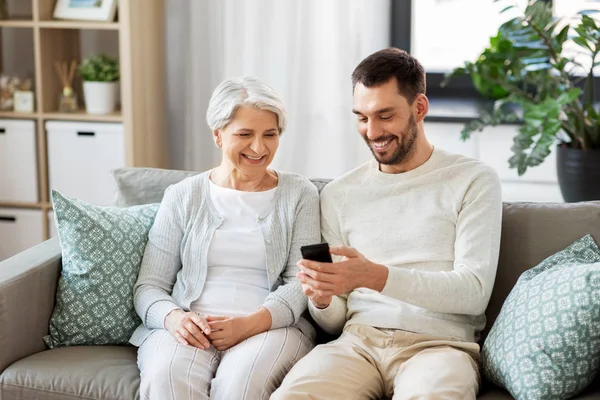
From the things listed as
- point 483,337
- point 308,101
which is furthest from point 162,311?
point 308,101

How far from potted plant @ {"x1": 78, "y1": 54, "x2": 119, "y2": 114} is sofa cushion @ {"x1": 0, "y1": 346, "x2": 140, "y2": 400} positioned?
1.67m

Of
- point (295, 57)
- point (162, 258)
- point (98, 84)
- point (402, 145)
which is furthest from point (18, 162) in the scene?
point (402, 145)

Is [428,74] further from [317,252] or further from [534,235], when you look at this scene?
[317,252]

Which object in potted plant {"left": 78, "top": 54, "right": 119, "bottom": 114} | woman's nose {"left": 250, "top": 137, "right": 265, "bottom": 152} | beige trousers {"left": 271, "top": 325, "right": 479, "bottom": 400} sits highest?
potted plant {"left": 78, "top": 54, "right": 119, "bottom": 114}

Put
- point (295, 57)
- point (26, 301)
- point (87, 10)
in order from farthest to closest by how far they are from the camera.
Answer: point (295, 57)
point (87, 10)
point (26, 301)

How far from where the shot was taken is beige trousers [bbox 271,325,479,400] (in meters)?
1.85

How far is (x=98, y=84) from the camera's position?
11.7ft

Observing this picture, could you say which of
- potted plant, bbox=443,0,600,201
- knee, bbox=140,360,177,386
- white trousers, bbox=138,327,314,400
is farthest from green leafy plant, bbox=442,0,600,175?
knee, bbox=140,360,177,386

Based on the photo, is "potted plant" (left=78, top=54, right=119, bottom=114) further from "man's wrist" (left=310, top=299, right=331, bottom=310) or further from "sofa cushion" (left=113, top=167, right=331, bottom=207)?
"man's wrist" (left=310, top=299, right=331, bottom=310)

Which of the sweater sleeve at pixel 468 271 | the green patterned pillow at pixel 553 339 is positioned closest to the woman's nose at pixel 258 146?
the sweater sleeve at pixel 468 271

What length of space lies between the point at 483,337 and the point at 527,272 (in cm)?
22

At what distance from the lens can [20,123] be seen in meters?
3.62

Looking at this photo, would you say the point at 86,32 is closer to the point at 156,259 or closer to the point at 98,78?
the point at 98,78

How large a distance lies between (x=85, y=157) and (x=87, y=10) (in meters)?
0.59
